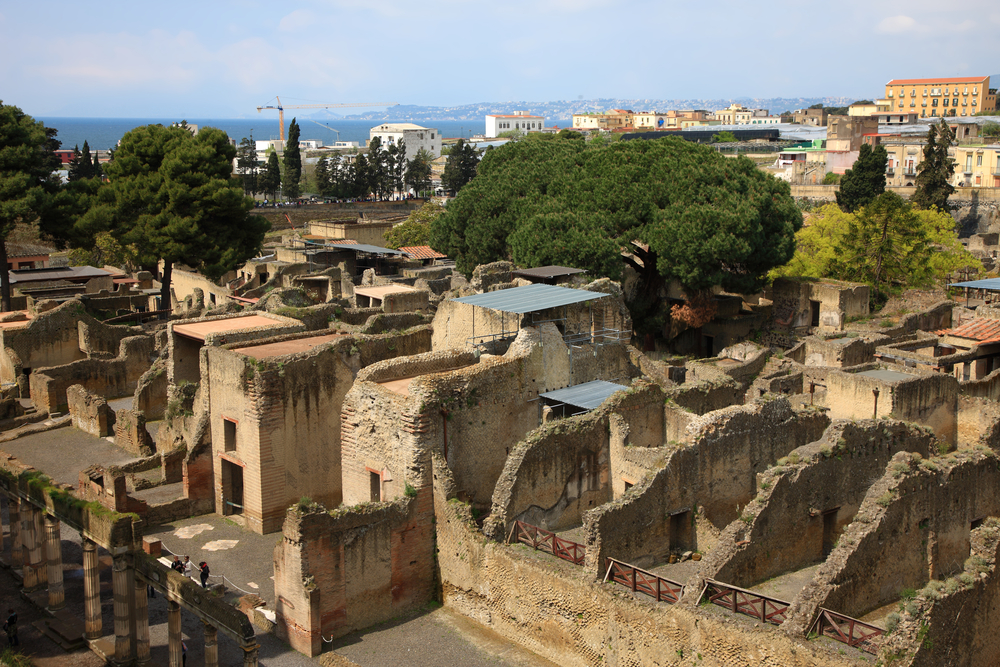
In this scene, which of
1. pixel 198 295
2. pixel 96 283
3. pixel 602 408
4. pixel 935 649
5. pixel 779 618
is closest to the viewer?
pixel 935 649

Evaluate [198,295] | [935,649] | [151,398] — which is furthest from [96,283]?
[935,649]

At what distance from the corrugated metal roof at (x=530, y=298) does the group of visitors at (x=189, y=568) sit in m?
8.25

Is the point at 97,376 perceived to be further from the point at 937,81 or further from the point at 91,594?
the point at 937,81

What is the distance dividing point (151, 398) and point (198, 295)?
14.6 meters

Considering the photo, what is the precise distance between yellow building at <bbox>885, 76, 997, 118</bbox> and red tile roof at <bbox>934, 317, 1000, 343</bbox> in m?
129

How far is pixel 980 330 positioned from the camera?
30922mm

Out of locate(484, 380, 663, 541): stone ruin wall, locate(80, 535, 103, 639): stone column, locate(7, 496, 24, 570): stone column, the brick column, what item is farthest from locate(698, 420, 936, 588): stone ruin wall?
locate(7, 496, 24, 570): stone column

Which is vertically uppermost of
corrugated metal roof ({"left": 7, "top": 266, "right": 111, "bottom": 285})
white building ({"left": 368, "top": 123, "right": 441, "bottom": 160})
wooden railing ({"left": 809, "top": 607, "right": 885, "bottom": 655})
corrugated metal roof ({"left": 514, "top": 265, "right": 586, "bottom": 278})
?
white building ({"left": 368, "top": 123, "right": 441, "bottom": 160})

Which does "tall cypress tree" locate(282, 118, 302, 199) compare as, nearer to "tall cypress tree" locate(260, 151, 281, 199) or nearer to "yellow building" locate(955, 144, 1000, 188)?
"tall cypress tree" locate(260, 151, 281, 199)

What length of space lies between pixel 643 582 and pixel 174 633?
7980 millimetres

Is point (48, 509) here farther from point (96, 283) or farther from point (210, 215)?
point (96, 283)

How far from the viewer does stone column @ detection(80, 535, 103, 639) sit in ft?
57.6

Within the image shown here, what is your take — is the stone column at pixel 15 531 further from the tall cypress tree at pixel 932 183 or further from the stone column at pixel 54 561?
the tall cypress tree at pixel 932 183

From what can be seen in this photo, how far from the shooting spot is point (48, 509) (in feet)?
60.0
